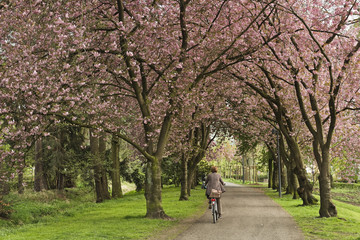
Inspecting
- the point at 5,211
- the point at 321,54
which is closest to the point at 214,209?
the point at 321,54

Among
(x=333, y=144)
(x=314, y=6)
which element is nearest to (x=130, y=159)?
(x=333, y=144)

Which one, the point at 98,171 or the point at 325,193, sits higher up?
the point at 98,171

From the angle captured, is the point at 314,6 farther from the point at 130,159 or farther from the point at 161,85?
the point at 130,159

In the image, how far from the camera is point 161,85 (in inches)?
635

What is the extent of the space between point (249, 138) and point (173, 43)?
22668mm

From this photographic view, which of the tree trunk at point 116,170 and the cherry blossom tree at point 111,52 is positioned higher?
the cherry blossom tree at point 111,52

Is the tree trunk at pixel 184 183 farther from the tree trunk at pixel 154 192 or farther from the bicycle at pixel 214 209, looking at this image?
the bicycle at pixel 214 209

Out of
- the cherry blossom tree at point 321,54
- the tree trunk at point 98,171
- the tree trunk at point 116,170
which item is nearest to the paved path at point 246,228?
the cherry blossom tree at point 321,54

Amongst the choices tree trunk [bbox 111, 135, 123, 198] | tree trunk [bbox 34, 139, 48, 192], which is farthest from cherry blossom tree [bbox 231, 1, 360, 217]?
tree trunk [bbox 34, 139, 48, 192]

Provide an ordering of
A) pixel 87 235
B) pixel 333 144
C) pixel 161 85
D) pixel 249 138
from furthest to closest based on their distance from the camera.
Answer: pixel 249 138 < pixel 333 144 < pixel 161 85 < pixel 87 235

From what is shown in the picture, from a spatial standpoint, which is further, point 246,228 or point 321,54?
point 321,54

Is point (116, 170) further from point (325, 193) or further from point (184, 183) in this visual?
point (325, 193)

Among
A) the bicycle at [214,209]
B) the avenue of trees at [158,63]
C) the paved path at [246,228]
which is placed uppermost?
the avenue of trees at [158,63]

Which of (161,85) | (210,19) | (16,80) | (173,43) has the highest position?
(210,19)
